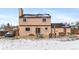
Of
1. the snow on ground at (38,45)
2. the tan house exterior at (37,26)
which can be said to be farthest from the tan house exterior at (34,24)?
the snow on ground at (38,45)

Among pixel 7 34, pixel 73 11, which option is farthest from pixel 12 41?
pixel 73 11

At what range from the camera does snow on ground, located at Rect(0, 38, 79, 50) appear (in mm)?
10453

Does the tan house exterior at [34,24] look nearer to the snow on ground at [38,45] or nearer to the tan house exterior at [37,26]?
the tan house exterior at [37,26]

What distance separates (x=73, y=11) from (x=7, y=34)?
862mm

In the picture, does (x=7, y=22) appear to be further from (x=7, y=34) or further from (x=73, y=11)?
(x=73, y=11)

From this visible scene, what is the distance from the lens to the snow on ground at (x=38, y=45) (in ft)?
34.3

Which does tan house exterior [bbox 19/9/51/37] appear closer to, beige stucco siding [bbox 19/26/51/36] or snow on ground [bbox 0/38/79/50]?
beige stucco siding [bbox 19/26/51/36]

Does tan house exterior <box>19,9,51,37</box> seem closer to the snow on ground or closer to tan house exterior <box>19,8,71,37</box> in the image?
tan house exterior <box>19,8,71,37</box>

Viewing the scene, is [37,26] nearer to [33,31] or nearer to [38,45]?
[33,31]

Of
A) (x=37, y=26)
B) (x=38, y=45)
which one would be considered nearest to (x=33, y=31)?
(x=37, y=26)

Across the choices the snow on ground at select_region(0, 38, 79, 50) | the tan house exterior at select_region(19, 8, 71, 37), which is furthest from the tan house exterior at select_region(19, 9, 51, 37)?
the snow on ground at select_region(0, 38, 79, 50)

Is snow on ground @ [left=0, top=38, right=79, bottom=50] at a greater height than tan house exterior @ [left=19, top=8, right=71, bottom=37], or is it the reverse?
tan house exterior @ [left=19, top=8, right=71, bottom=37]

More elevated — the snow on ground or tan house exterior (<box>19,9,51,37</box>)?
tan house exterior (<box>19,9,51,37</box>)
